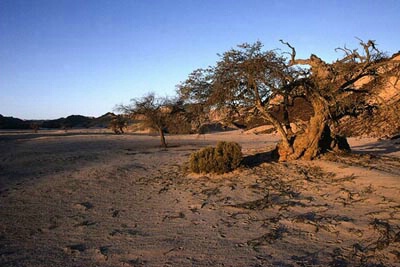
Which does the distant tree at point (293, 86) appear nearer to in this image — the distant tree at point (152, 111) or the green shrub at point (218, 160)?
the green shrub at point (218, 160)

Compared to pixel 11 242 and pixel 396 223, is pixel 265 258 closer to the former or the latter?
pixel 396 223

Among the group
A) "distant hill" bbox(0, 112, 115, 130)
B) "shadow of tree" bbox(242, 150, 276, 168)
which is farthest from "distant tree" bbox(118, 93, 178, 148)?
"distant hill" bbox(0, 112, 115, 130)

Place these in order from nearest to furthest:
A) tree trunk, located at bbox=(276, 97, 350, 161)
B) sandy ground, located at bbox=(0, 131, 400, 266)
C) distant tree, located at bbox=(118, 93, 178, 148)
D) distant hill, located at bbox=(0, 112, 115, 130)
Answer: sandy ground, located at bbox=(0, 131, 400, 266) < tree trunk, located at bbox=(276, 97, 350, 161) < distant tree, located at bbox=(118, 93, 178, 148) < distant hill, located at bbox=(0, 112, 115, 130)

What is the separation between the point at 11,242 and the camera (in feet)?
19.4

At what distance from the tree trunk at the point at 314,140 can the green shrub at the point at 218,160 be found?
1.81 meters

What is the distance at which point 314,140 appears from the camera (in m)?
11.2

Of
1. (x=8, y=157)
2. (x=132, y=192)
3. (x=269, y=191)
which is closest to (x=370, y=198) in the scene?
(x=269, y=191)

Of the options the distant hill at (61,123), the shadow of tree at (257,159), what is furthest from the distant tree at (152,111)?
the distant hill at (61,123)

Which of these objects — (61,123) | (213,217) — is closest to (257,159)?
(213,217)

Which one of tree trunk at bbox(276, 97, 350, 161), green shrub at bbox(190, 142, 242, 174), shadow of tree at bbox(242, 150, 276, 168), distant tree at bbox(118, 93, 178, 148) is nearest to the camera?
green shrub at bbox(190, 142, 242, 174)

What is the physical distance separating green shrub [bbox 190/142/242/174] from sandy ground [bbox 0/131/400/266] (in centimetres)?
30

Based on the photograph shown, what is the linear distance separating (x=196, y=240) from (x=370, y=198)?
3.90 m

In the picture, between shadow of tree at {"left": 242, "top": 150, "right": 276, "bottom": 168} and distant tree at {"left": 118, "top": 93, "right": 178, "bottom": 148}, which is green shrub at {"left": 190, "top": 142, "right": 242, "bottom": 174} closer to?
shadow of tree at {"left": 242, "top": 150, "right": 276, "bottom": 168}

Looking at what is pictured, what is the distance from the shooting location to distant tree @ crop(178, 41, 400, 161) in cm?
1064
